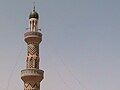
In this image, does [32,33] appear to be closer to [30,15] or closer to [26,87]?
[30,15]

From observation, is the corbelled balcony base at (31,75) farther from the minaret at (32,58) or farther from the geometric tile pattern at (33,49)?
the geometric tile pattern at (33,49)

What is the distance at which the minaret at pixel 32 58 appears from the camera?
152ft

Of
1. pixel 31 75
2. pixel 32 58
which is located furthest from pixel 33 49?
pixel 31 75

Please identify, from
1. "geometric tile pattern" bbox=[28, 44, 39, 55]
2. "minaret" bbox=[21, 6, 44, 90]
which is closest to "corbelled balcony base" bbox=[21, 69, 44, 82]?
"minaret" bbox=[21, 6, 44, 90]

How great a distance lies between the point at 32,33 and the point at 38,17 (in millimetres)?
2906

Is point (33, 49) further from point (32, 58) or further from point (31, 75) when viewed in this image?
point (31, 75)

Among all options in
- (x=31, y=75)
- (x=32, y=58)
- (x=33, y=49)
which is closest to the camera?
(x=31, y=75)

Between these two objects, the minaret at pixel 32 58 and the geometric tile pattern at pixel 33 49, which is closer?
the minaret at pixel 32 58

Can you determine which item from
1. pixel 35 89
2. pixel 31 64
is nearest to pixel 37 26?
pixel 31 64

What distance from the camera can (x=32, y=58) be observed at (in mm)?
48094

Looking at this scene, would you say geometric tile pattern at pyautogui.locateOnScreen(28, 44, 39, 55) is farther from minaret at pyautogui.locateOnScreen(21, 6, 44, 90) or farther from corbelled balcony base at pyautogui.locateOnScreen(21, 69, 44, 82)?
corbelled balcony base at pyautogui.locateOnScreen(21, 69, 44, 82)

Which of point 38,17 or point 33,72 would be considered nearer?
point 33,72

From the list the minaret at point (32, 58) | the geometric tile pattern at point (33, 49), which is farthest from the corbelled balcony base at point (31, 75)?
the geometric tile pattern at point (33, 49)

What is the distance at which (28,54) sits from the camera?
4844 cm
